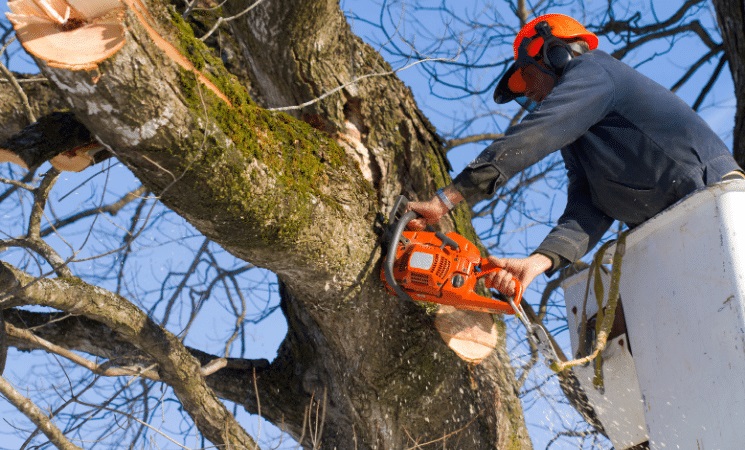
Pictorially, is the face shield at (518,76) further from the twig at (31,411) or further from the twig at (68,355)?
the twig at (31,411)

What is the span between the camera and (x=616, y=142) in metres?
2.88

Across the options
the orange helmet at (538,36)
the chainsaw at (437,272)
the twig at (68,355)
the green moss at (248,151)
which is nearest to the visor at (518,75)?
the orange helmet at (538,36)

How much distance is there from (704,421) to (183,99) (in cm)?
178

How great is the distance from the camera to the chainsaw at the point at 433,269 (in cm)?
277

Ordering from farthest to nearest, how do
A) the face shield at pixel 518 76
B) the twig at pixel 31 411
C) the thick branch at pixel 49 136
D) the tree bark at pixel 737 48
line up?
the tree bark at pixel 737 48, the face shield at pixel 518 76, the twig at pixel 31 411, the thick branch at pixel 49 136

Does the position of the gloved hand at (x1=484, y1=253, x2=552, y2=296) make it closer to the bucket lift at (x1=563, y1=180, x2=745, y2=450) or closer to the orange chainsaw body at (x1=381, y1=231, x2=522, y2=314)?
the orange chainsaw body at (x1=381, y1=231, x2=522, y2=314)

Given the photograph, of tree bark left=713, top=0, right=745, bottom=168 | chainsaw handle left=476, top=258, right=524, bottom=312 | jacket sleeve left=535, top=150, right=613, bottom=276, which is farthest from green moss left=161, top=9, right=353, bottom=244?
tree bark left=713, top=0, right=745, bottom=168

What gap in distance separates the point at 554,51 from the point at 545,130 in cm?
54

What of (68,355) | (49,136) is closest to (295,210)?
(49,136)

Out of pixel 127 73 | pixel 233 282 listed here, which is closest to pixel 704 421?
pixel 127 73

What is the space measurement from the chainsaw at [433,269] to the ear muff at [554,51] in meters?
0.81

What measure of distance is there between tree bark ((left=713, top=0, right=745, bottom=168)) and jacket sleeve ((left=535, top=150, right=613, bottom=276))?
1892mm

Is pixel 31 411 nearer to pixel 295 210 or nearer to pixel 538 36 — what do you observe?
pixel 295 210

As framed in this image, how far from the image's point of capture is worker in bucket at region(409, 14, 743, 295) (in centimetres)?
273
